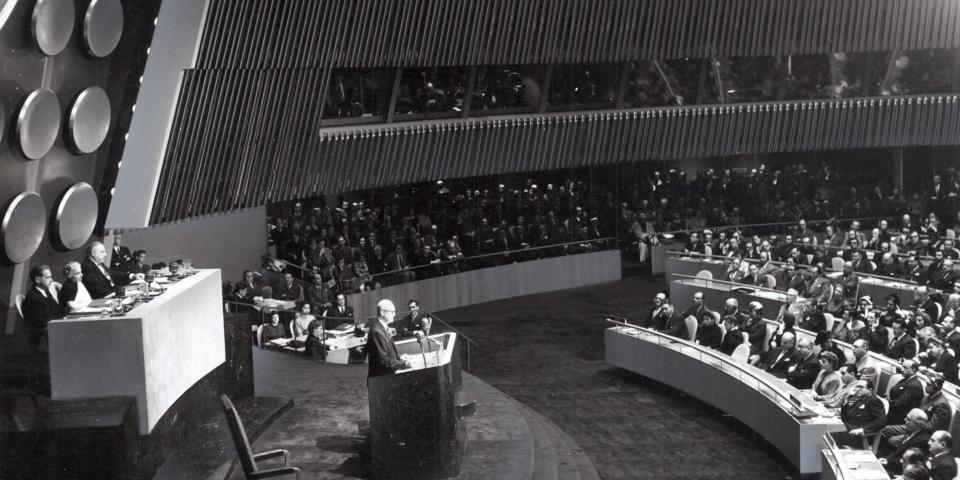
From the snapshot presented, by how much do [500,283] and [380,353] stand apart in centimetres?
1159

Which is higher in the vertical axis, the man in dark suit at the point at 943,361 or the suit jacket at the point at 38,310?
the suit jacket at the point at 38,310

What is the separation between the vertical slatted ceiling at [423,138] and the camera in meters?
12.9

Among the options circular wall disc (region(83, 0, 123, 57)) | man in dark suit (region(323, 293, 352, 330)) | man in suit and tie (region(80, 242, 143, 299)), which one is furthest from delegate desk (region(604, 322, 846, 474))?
circular wall disc (region(83, 0, 123, 57))

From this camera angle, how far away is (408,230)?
57.3ft

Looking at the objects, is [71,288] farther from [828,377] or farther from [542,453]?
[828,377]

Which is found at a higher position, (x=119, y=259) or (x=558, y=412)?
(x=119, y=259)

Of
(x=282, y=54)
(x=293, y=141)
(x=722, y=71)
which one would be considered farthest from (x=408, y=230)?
(x=722, y=71)

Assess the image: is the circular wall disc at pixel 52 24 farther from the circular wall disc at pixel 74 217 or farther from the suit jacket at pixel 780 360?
the suit jacket at pixel 780 360

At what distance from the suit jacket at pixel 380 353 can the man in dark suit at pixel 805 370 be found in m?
5.18

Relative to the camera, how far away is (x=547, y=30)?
55.6 feet

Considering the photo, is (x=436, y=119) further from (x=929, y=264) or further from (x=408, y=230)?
(x=929, y=264)

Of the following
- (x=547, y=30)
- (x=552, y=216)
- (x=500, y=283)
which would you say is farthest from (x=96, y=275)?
(x=552, y=216)

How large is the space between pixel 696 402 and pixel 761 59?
987cm

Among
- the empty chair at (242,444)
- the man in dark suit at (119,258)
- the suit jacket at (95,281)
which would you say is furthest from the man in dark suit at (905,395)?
the man in dark suit at (119,258)
